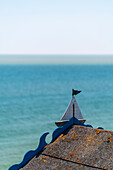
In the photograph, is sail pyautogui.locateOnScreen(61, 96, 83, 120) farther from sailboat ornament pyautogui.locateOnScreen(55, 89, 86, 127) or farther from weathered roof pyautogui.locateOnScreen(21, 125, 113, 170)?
weathered roof pyautogui.locateOnScreen(21, 125, 113, 170)

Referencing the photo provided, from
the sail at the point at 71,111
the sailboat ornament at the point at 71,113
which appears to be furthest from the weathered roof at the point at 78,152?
the sail at the point at 71,111

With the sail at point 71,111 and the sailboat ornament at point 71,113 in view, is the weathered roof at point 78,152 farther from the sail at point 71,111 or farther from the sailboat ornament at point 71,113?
the sail at point 71,111

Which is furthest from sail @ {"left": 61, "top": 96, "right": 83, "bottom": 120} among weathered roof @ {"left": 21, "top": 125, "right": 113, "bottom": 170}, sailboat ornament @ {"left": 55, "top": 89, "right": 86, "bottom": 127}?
weathered roof @ {"left": 21, "top": 125, "right": 113, "bottom": 170}

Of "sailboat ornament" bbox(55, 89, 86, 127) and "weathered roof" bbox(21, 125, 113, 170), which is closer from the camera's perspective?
"weathered roof" bbox(21, 125, 113, 170)

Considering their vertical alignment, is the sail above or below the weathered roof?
above

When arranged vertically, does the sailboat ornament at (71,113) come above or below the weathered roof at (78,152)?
above

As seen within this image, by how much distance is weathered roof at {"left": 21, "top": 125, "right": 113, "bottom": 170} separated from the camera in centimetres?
1845

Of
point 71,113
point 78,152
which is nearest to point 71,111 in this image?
point 71,113

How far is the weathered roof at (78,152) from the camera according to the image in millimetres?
18453

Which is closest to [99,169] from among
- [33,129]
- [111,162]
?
[111,162]

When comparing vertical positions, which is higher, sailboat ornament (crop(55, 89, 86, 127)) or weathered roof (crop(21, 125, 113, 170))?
sailboat ornament (crop(55, 89, 86, 127))

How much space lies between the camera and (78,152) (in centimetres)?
1927

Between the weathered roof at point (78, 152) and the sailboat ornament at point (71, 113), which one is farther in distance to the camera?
the sailboat ornament at point (71, 113)

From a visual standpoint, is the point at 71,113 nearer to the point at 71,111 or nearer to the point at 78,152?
the point at 71,111
